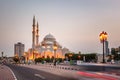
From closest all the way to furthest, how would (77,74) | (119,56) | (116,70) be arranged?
(77,74) → (116,70) → (119,56)

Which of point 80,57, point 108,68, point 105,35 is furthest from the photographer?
point 80,57

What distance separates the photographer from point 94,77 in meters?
10.5

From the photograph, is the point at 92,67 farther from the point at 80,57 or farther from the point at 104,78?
the point at 80,57

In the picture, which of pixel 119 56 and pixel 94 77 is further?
pixel 119 56

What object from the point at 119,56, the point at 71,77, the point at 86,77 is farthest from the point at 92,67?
the point at 119,56

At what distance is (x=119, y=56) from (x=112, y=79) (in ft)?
434

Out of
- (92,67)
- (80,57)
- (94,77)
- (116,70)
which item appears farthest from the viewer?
(80,57)

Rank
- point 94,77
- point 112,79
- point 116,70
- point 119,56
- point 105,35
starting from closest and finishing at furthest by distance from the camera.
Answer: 1. point 112,79
2. point 94,77
3. point 116,70
4. point 105,35
5. point 119,56

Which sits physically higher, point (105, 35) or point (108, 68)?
point (105, 35)

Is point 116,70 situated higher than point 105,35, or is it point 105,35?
point 105,35

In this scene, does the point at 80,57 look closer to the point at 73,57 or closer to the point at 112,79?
the point at 73,57

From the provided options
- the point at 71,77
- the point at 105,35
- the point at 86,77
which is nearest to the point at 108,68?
the point at 71,77

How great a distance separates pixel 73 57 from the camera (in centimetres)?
18238

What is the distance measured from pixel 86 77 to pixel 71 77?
1.55m
